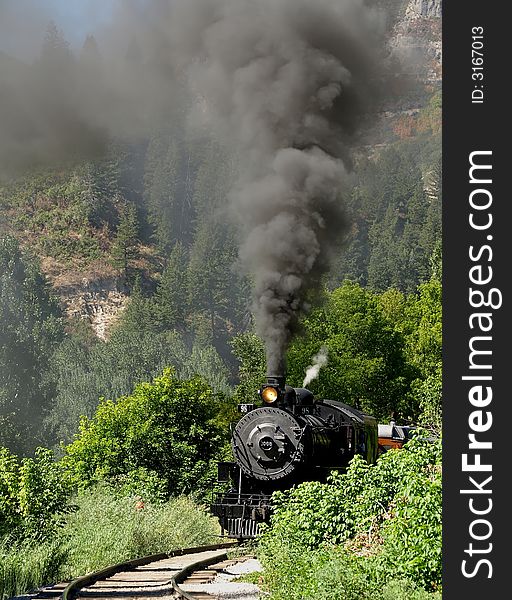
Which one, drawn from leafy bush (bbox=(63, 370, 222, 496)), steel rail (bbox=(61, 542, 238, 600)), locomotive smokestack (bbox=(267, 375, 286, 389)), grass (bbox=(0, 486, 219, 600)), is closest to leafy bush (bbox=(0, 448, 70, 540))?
grass (bbox=(0, 486, 219, 600))

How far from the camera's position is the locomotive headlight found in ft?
51.4

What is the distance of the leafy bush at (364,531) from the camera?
29.1 feet

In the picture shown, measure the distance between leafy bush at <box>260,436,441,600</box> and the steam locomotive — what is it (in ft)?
3.50

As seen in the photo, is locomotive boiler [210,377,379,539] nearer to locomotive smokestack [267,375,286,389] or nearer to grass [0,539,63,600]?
locomotive smokestack [267,375,286,389]

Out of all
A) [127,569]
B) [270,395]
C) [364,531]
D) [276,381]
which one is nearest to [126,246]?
[276,381]

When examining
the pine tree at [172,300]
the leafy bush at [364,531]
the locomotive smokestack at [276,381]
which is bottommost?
the leafy bush at [364,531]

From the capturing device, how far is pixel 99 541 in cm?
1458

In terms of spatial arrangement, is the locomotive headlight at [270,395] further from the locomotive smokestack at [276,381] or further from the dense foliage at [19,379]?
the dense foliage at [19,379]

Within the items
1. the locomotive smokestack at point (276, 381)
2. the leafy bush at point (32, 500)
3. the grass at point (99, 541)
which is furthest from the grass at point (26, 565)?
the locomotive smokestack at point (276, 381)

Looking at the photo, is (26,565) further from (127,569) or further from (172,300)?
(172,300)

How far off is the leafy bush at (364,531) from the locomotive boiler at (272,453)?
105cm

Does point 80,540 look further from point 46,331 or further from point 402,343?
point 46,331

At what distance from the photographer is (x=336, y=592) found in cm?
820

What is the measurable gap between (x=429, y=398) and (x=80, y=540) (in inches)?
1043
